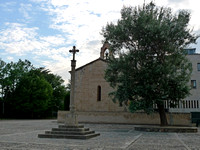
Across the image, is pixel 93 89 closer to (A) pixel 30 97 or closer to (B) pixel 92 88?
(B) pixel 92 88

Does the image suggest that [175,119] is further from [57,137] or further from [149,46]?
[57,137]

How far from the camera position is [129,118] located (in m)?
29.6

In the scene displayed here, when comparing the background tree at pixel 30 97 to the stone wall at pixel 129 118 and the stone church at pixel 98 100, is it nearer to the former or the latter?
the stone church at pixel 98 100

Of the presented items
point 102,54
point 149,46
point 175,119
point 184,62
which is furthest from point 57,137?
point 102,54

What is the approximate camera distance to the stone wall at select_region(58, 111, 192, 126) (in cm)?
2719

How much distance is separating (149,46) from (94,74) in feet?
51.5

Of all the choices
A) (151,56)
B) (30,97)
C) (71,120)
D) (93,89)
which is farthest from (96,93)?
(30,97)

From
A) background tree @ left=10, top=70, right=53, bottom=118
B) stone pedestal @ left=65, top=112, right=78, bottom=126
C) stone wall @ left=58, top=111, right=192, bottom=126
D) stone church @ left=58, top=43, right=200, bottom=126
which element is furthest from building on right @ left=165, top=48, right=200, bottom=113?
background tree @ left=10, top=70, right=53, bottom=118

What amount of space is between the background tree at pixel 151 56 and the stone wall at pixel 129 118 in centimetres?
693

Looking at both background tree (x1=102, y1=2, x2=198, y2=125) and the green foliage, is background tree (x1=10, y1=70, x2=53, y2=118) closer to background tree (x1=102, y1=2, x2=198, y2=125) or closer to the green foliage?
the green foliage

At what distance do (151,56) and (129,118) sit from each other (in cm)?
1189

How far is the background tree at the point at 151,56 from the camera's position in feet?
63.4

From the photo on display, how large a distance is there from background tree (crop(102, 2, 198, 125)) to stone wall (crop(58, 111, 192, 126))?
6.93m

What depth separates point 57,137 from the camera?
13.6m
